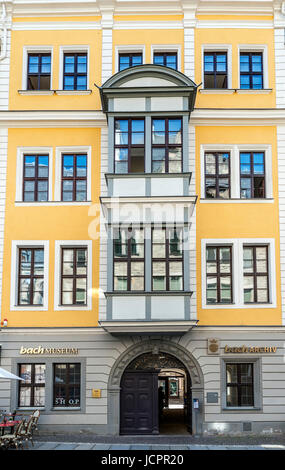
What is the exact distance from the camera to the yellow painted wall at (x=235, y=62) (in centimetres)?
1898

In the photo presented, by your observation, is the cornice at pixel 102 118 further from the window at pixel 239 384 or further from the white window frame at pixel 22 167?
the window at pixel 239 384

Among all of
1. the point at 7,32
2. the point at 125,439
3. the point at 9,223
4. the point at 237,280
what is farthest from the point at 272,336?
the point at 7,32

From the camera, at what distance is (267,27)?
1947 cm

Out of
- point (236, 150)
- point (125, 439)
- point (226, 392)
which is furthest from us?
point (236, 150)

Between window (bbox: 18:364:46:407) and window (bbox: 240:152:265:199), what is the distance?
9.56 meters

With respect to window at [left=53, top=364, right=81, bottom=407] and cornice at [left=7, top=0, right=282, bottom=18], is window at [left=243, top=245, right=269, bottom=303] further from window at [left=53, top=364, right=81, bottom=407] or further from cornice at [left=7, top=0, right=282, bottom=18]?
cornice at [left=7, top=0, right=282, bottom=18]

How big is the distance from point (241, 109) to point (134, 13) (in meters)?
5.57

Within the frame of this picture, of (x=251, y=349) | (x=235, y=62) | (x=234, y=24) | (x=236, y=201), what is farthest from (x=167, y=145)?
(x=251, y=349)

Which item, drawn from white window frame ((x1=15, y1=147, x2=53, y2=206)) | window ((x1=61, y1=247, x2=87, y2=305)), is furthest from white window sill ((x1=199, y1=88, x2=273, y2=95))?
window ((x1=61, y1=247, x2=87, y2=305))

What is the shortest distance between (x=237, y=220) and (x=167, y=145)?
12.0 ft

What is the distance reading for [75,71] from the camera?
19.5m

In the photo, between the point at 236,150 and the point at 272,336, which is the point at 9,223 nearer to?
the point at 236,150

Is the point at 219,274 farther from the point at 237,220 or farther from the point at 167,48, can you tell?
the point at 167,48

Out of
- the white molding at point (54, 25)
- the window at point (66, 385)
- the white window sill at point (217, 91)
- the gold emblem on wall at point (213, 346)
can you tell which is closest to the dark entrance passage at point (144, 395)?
the gold emblem on wall at point (213, 346)
